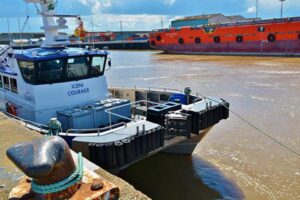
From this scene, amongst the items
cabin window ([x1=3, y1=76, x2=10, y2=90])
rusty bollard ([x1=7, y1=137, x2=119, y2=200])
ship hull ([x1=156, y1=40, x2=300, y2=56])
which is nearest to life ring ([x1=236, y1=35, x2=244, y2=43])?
ship hull ([x1=156, y1=40, x2=300, y2=56])

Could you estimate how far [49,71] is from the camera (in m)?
7.18

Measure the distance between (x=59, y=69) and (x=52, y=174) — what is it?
16.3ft

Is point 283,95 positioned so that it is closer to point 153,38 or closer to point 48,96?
point 48,96

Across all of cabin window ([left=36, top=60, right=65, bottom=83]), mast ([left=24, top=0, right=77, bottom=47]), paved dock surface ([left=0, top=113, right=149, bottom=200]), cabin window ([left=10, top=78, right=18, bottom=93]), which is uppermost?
mast ([left=24, top=0, right=77, bottom=47])

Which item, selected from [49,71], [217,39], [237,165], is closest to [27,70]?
[49,71]

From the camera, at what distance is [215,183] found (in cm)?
704

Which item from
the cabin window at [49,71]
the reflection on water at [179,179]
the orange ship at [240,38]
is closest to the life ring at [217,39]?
the orange ship at [240,38]

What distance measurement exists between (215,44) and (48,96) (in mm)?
38001

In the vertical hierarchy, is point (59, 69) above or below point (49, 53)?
below

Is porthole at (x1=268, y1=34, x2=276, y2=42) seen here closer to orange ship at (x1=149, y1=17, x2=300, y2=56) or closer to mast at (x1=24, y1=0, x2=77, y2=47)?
orange ship at (x1=149, y1=17, x2=300, y2=56)

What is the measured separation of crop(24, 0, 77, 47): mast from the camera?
7.88 metres

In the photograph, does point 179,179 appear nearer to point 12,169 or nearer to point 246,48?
point 12,169

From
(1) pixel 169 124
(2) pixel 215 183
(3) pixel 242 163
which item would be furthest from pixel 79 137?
(3) pixel 242 163

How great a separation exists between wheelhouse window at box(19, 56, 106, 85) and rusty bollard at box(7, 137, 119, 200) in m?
4.44
